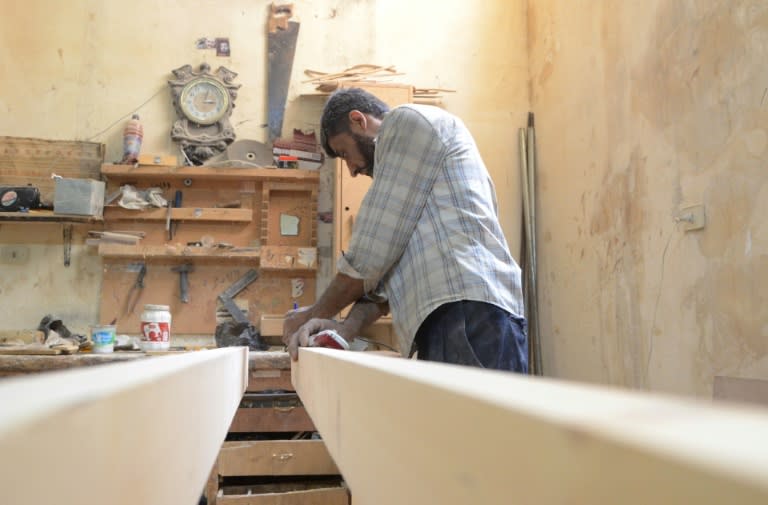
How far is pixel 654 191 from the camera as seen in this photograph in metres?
2.24

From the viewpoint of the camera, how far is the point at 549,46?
339 cm

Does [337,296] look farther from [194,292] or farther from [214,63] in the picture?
[214,63]

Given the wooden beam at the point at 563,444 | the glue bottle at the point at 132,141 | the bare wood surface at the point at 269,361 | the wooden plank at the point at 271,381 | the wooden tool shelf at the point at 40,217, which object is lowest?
the wooden plank at the point at 271,381

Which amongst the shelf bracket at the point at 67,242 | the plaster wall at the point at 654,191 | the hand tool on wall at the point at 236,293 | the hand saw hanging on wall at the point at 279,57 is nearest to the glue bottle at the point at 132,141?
the shelf bracket at the point at 67,242

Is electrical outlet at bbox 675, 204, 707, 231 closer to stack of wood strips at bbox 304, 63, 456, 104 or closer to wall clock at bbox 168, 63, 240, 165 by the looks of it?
stack of wood strips at bbox 304, 63, 456, 104

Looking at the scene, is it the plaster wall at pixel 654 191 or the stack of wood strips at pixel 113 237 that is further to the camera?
the stack of wood strips at pixel 113 237

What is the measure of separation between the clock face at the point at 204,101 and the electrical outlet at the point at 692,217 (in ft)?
8.78

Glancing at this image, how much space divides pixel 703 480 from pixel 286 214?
3480mm

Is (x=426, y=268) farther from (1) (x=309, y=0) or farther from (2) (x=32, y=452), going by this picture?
(1) (x=309, y=0)

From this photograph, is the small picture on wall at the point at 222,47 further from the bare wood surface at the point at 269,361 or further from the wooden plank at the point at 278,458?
the wooden plank at the point at 278,458

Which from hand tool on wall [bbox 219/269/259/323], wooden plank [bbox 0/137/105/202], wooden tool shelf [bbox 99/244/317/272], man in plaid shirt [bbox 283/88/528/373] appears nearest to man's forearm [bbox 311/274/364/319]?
man in plaid shirt [bbox 283/88/528/373]

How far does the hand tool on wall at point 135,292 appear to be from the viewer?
3.35m

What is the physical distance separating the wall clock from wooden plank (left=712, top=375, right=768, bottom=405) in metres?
2.90

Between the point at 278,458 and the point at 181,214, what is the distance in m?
1.74
